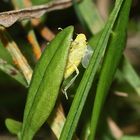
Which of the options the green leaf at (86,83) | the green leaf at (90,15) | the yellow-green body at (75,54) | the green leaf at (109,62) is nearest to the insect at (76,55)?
the yellow-green body at (75,54)

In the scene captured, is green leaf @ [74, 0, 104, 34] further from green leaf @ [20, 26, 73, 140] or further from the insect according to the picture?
green leaf @ [20, 26, 73, 140]

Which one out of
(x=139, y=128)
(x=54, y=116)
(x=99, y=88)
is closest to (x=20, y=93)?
(x=139, y=128)

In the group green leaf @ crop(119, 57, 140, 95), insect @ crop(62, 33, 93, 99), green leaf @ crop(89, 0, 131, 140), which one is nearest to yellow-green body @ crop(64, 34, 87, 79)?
insect @ crop(62, 33, 93, 99)

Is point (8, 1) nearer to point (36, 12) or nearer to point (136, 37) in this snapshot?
point (36, 12)

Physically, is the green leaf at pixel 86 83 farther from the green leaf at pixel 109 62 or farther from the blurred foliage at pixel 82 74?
the green leaf at pixel 109 62

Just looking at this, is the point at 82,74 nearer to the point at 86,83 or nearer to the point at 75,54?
the point at 75,54

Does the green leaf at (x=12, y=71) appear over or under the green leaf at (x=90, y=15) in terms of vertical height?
over
